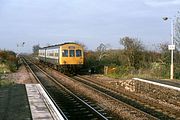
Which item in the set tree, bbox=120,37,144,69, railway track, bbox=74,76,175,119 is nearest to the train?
tree, bbox=120,37,144,69

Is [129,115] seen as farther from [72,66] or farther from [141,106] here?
[72,66]

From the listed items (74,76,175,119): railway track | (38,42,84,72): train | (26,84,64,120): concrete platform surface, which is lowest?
(74,76,175,119): railway track

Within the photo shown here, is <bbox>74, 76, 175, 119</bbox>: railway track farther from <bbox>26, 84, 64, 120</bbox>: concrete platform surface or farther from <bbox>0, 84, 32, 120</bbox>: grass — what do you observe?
<bbox>0, 84, 32, 120</bbox>: grass

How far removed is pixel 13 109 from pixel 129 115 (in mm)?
4241

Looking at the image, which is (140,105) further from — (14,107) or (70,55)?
(70,55)

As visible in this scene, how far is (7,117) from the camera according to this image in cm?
A: 1104

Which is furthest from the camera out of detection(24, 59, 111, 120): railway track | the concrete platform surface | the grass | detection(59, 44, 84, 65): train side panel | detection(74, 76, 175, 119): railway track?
detection(59, 44, 84, 65): train side panel

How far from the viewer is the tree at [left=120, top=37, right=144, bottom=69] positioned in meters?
35.5

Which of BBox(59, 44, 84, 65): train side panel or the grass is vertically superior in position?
BBox(59, 44, 84, 65): train side panel

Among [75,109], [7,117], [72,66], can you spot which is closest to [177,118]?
[75,109]

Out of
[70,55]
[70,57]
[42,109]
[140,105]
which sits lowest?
[140,105]

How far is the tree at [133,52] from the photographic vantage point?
35500mm

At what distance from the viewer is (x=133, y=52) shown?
3541cm

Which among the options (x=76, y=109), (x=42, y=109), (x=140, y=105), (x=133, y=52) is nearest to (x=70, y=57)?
(x=133, y=52)
